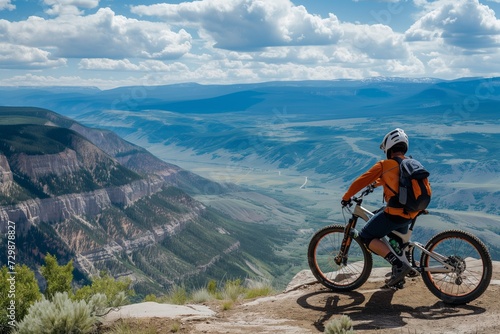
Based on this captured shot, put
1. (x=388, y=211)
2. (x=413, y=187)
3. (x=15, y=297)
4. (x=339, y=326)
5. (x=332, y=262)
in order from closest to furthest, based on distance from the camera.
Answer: (x=339, y=326) < (x=413, y=187) < (x=388, y=211) < (x=15, y=297) < (x=332, y=262)

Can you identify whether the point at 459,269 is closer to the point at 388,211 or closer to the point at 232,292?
the point at 388,211

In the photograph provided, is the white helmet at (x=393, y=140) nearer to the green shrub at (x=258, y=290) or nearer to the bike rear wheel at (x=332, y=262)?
the bike rear wheel at (x=332, y=262)

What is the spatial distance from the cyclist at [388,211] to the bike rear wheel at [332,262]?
1142mm

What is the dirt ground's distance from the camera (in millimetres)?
10250

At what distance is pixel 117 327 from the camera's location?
419 inches

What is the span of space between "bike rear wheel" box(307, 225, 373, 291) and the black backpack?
2.27 metres

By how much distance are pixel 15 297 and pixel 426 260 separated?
10.1 meters

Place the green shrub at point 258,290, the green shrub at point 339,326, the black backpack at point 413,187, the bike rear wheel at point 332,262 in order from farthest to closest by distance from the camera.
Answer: the green shrub at point 258,290 → the bike rear wheel at point 332,262 → the black backpack at point 413,187 → the green shrub at point 339,326

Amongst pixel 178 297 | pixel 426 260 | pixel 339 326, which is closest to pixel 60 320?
pixel 178 297

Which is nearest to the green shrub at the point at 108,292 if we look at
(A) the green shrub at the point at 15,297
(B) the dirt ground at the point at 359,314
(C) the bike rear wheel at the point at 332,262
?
(A) the green shrub at the point at 15,297

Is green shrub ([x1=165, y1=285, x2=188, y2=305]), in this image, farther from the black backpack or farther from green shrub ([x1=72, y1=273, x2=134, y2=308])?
the black backpack

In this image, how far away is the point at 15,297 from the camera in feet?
42.5

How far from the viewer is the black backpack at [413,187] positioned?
11023 mm

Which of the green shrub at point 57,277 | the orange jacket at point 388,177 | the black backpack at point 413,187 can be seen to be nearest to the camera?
the black backpack at point 413,187
